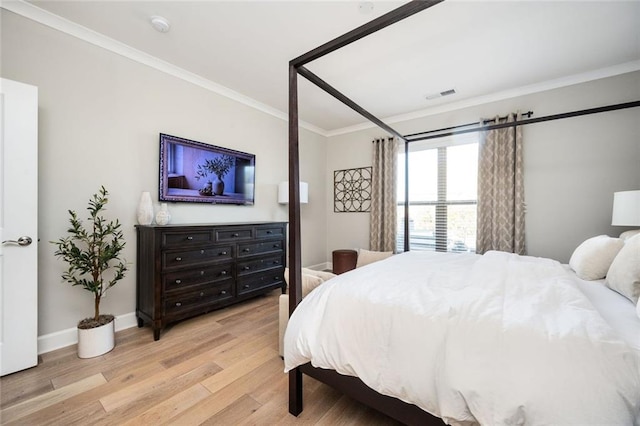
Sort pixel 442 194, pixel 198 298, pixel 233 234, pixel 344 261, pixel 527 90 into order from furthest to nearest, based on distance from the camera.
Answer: pixel 344 261
pixel 442 194
pixel 527 90
pixel 233 234
pixel 198 298

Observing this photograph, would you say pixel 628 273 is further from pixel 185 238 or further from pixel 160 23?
pixel 160 23

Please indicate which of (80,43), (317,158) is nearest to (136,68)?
(80,43)

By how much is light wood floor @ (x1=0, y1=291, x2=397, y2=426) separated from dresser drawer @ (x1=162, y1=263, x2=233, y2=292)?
46cm

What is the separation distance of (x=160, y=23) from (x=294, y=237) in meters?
2.18

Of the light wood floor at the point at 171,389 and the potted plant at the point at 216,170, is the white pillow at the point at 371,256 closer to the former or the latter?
the light wood floor at the point at 171,389

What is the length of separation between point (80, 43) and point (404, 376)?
3.48 meters

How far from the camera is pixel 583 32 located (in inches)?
88.4

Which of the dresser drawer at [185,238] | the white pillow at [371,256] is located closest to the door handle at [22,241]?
the dresser drawer at [185,238]

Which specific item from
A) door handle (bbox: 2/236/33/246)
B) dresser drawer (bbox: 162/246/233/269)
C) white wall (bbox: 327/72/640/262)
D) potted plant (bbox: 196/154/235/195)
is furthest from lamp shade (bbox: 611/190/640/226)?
door handle (bbox: 2/236/33/246)

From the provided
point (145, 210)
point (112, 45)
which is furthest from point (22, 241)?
point (112, 45)

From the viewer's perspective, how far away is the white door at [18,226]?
1777 mm

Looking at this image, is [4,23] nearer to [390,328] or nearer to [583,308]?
[390,328]

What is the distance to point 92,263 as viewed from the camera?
209cm

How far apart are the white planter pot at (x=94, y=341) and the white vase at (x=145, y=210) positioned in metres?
0.93
